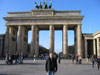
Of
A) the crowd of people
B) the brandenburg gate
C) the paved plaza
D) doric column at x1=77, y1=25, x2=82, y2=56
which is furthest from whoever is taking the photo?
the brandenburg gate

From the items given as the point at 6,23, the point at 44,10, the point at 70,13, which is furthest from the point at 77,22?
the point at 6,23

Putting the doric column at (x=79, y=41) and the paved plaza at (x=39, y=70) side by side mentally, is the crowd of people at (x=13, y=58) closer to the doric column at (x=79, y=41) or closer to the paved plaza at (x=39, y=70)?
the paved plaza at (x=39, y=70)

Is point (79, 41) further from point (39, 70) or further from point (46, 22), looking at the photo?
point (39, 70)

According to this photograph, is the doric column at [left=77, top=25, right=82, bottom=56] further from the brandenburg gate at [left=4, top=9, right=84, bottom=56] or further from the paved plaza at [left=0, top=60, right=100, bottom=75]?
the paved plaza at [left=0, top=60, right=100, bottom=75]

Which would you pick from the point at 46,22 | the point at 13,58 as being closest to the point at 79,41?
the point at 46,22

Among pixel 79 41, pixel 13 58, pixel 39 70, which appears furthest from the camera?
pixel 79 41

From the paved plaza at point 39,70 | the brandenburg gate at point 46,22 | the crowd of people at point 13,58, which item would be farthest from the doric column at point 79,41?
the paved plaza at point 39,70

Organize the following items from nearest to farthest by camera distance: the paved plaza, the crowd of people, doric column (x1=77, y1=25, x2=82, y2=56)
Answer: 1. the paved plaza
2. the crowd of people
3. doric column (x1=77, y1=25, x2=82, y2=56)

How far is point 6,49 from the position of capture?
56.8 meters

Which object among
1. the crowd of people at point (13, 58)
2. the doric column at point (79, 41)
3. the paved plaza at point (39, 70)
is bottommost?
the paved plaza at point (39, 70)

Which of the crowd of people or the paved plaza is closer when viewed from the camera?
the paved plaza

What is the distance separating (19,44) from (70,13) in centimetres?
2440

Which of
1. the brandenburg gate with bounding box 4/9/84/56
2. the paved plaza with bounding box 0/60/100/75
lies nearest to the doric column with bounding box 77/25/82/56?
the brandenburg gate with bounding box 4/9/84/56

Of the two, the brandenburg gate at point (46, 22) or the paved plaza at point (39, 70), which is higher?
the brandenburg gate at point (46, 22)
